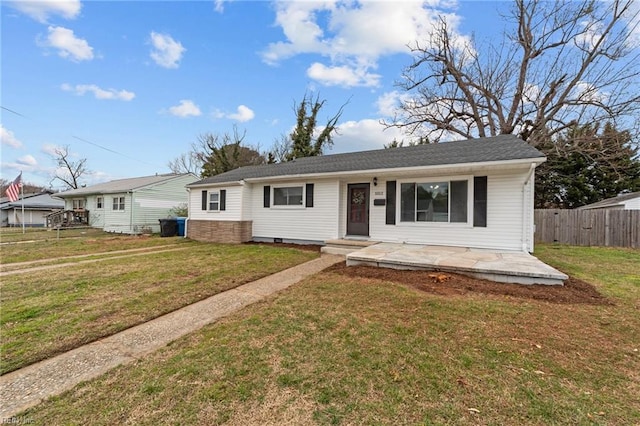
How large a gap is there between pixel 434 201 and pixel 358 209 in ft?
8.31

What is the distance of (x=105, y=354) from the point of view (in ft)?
9.53

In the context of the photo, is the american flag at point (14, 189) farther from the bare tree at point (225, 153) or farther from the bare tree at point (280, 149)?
the bare tree at point (280, 149)

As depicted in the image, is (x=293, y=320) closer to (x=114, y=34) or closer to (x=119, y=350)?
(x=119, y=350)

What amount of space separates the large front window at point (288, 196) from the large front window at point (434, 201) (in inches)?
152

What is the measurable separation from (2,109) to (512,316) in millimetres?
19580

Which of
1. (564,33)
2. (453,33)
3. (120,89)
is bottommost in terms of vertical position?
(120,89)

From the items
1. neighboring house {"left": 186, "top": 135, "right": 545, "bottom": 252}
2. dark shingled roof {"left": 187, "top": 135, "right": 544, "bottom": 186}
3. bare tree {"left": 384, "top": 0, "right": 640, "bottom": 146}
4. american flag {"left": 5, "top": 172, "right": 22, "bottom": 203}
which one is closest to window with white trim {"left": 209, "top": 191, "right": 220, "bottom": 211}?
neighboring house {"left": 186, "top": 135, "right": 545, "bottom": 252}

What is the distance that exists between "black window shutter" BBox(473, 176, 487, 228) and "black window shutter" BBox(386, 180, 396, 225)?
2.25 meters

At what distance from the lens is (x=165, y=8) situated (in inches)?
392

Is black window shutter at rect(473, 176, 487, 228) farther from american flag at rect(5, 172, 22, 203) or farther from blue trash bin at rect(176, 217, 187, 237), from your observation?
american flag at rect(5, 172, 22, 203)

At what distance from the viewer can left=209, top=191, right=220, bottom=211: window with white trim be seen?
41.1 feet

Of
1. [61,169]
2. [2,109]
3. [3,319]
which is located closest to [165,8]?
[2,109]

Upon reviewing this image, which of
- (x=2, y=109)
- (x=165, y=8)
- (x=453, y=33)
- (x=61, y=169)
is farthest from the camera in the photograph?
(x=61, y=169)

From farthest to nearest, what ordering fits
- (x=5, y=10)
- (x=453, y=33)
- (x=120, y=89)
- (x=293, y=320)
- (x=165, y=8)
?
(x=453, y=33) < (x=120, y=89) < (x=165, y=8) < (x=5, y=10) < (x=293, y=320)
